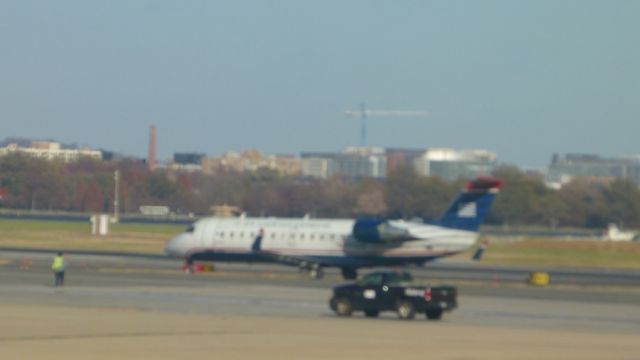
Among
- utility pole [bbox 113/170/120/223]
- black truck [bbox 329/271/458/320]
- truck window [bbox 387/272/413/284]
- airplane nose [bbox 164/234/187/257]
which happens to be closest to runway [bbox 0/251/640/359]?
black truck [bbox 329/271/458/320]

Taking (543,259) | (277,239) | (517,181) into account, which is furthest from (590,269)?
(517,181)

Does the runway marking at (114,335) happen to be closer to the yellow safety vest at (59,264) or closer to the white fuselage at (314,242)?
the yellow safety vest at (59,264)

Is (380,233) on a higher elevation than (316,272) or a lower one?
higher

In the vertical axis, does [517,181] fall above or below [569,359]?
above

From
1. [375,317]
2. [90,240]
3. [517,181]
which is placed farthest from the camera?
[517,181]

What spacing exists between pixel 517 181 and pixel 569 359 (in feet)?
356

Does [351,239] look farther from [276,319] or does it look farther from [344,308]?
[276,319]

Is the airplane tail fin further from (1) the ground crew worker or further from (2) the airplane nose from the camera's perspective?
(1) the ground crew worker

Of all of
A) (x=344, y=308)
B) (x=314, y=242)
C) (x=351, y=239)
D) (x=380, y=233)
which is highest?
(x=380, y=233)

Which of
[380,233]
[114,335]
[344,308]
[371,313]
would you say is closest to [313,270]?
[380,233]

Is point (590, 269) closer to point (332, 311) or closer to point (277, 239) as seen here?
point (277, 239)

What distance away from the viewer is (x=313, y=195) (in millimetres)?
146000

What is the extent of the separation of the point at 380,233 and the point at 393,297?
24501 millimetres

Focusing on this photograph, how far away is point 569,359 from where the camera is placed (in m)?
32.5
